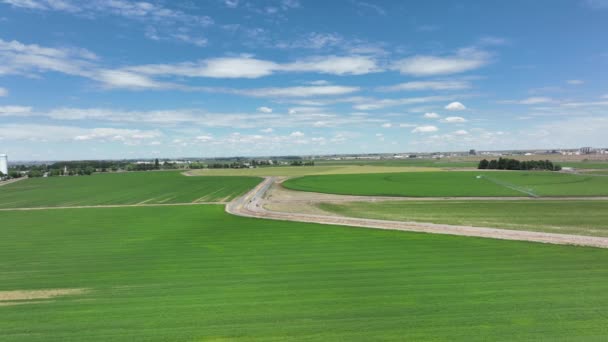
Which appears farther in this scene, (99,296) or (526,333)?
(99,296)

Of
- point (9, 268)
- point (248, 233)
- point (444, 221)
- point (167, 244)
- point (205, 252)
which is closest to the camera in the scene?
point (9, 268)

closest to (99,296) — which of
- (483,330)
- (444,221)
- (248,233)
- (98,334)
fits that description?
(98,334)

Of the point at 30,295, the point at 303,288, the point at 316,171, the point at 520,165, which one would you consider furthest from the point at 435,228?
Result: the point at 520,165

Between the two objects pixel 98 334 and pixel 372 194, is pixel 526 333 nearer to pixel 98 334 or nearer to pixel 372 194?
pixel 98 334

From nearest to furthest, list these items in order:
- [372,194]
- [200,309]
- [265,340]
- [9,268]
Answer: [265,340] → [200,309] → [9,268] → [372,194]

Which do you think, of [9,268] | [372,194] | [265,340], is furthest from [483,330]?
[372,194]

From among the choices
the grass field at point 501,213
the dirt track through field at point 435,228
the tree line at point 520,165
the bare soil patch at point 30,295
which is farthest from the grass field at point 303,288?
the tree line at point 520,165
